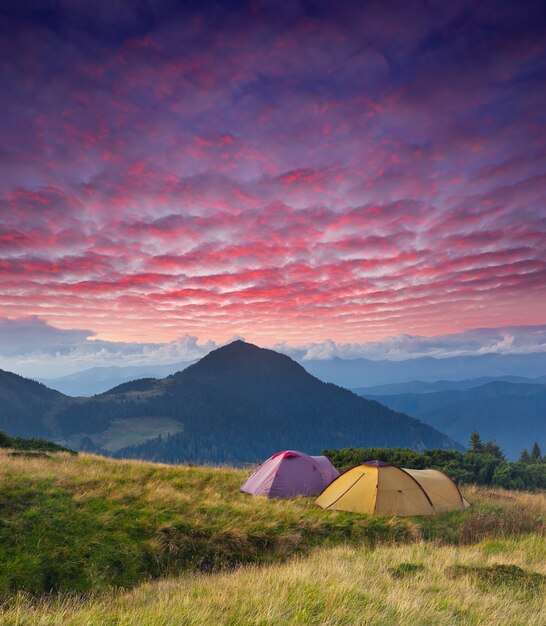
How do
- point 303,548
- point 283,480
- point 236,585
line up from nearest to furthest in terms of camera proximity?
point 236,585, point 303,548, point 283,480

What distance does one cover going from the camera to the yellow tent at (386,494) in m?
18.3

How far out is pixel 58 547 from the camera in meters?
11.0

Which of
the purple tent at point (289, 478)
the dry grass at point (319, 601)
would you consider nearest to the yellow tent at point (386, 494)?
the purple tent at point (289, 478)

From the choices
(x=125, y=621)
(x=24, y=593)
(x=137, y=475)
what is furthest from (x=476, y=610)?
(x=137, y=475)

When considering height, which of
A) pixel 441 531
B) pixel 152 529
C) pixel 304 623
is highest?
pixel 304 623

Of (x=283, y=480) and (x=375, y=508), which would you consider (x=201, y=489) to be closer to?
(x=283, y=480)

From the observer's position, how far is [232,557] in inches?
501

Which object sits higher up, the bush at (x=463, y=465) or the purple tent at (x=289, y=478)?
the purple tent at (x=289, y=478)

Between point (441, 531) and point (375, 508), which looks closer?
point (441, 531)

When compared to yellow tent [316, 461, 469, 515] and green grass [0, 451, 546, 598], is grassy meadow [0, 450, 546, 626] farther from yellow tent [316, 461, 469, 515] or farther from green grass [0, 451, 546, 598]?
yellow tent [316, 461, 469, 515]

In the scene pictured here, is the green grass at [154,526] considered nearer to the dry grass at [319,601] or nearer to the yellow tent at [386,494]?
the yellow tent at [386,494]

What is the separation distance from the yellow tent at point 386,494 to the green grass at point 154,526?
29.5 inches

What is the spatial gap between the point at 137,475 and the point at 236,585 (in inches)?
464

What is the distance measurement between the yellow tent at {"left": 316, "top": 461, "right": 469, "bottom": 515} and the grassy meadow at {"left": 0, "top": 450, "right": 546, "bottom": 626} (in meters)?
0.72
